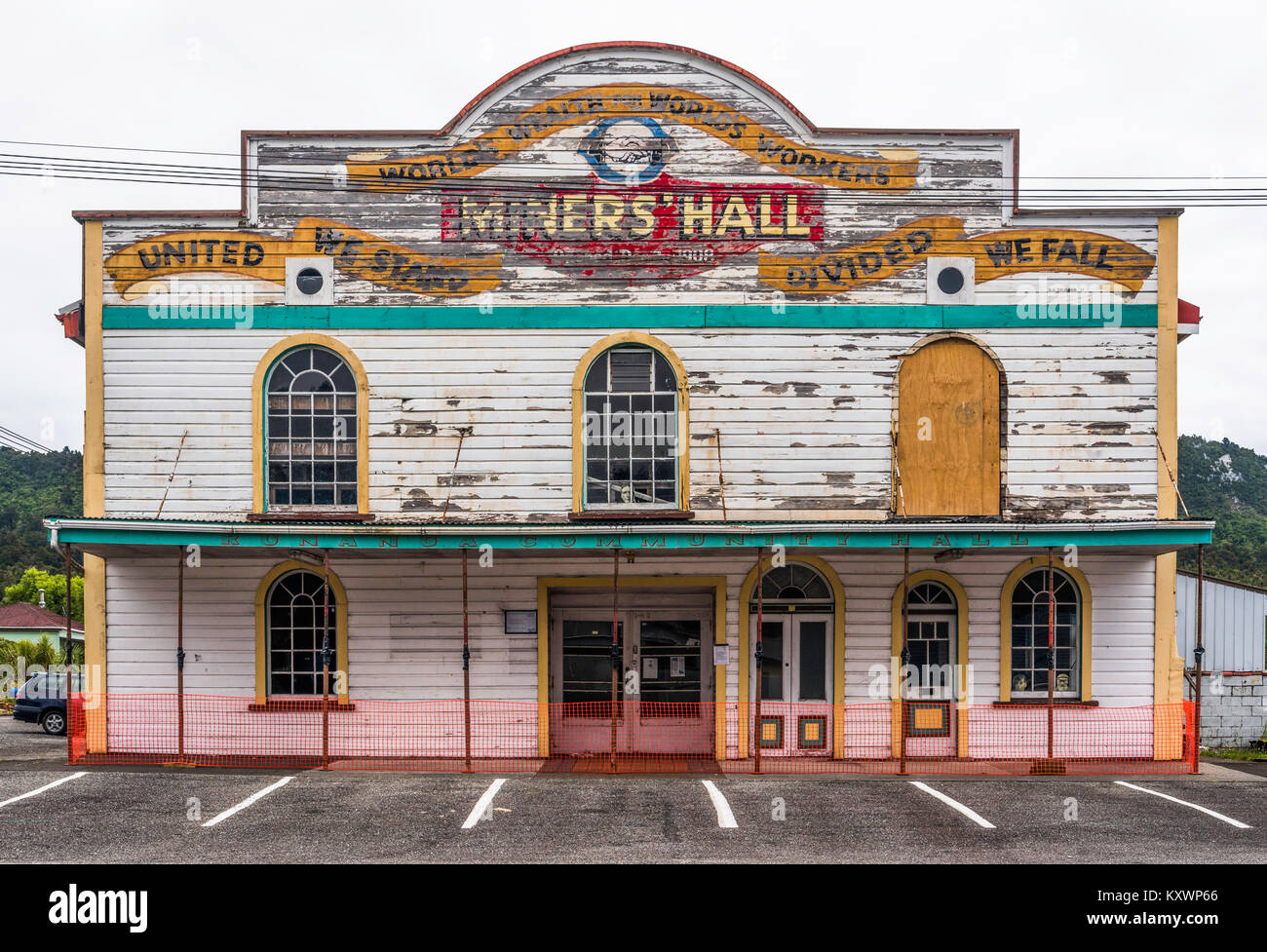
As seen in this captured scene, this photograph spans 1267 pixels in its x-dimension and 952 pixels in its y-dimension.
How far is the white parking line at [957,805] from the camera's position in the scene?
10531 millimetres

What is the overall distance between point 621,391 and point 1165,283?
8116 mm

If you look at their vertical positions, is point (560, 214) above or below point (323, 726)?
above

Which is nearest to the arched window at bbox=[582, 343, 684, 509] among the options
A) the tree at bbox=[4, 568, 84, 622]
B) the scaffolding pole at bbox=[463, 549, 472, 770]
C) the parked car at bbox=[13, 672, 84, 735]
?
the scaffolding pole at bbox=[463, 549, 472, 770]

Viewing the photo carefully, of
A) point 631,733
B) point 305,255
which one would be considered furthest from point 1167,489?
point 305,255

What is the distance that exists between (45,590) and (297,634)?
37945mm

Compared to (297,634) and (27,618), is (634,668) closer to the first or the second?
(297,634)

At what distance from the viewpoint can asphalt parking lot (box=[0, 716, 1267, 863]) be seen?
9.40 meters

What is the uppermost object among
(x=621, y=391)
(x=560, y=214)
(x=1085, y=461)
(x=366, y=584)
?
(x=560, y=214)

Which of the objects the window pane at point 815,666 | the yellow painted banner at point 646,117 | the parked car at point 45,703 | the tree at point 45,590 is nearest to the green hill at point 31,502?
the tree at point 45,590

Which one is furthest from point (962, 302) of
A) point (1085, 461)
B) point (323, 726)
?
point (323, 726)

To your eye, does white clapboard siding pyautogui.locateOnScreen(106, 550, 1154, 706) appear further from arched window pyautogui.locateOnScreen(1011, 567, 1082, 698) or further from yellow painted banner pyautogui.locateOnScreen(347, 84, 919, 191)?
yellow painted banner pyautogui.locateOnScreen(347, 84, 919, 191)

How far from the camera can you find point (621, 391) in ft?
46.8

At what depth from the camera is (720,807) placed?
36.5 ft

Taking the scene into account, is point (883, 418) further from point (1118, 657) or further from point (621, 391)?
point (1118, 657)
